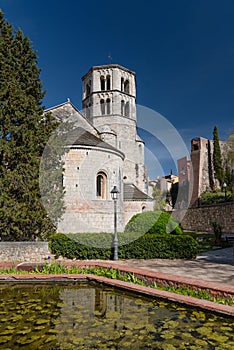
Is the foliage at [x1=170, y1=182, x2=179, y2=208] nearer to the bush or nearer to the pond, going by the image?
the bush

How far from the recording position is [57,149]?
13859 mm

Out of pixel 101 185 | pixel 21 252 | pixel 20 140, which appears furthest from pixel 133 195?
pixel 21 252

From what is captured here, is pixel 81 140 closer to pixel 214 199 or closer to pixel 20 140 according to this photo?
pixel 20 140

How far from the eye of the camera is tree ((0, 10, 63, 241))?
11859 mm

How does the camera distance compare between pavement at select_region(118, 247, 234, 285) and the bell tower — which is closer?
pavement at select_region(118, 247, 234, 285)

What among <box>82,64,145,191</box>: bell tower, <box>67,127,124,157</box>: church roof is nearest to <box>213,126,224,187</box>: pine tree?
<box>82,64,145,191</box>: bell tower

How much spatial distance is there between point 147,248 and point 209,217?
2038cm

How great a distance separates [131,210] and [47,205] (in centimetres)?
1282

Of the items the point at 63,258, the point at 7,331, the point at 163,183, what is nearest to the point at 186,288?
the point at 7,331

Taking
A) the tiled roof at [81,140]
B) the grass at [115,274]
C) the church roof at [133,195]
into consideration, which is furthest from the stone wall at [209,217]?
the grass at [115,274]

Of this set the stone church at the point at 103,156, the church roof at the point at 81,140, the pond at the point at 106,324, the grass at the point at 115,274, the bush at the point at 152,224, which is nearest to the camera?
the pond at the point at 106,324

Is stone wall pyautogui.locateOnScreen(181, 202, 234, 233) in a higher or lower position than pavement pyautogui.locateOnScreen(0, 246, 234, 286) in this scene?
higher

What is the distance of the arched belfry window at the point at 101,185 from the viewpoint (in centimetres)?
1820

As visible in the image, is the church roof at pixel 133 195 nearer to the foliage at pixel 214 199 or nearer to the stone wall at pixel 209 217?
the stone wall at pixel 209 217
